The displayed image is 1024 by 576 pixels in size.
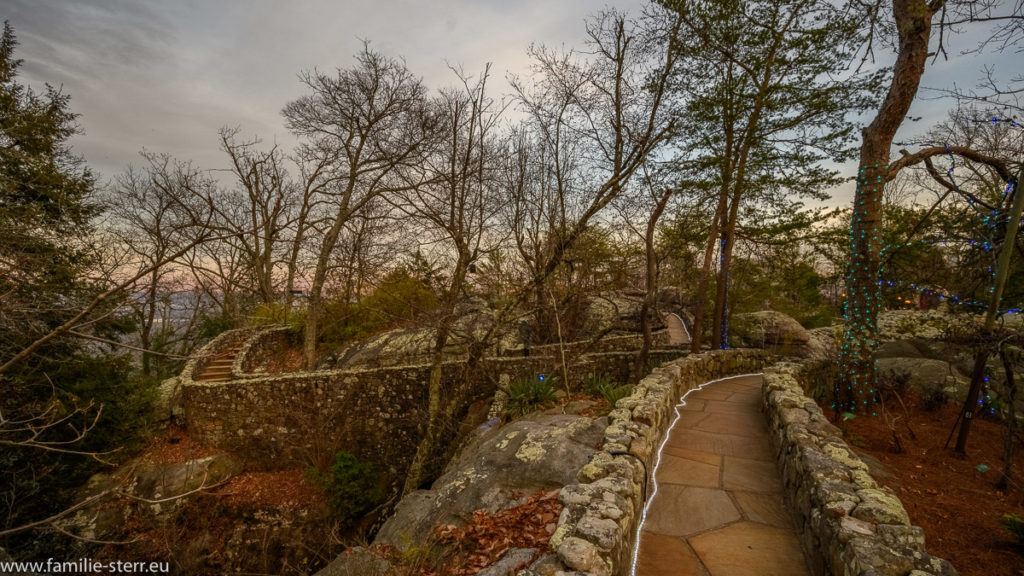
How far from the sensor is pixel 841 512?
246 cm

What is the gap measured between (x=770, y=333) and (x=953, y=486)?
10.9 metres

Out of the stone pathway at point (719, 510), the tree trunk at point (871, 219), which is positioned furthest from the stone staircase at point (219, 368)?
the tree trunk at point (871, 219)

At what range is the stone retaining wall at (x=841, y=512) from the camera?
78.6 inches

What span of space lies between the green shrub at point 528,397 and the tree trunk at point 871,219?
479 cm

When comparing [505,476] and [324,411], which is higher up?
[505,476]

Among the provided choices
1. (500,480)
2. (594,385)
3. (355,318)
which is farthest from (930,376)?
(355,318)

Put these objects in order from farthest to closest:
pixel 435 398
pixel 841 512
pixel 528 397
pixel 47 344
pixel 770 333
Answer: pixel 770 333
pixel 435 398
pixel 528 397
pixel 47 344
pixel 841 512

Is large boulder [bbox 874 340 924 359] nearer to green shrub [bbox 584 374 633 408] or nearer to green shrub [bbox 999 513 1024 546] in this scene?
green shrub [bbox 584 374 633 408]

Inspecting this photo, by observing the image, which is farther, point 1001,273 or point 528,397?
point 528,397

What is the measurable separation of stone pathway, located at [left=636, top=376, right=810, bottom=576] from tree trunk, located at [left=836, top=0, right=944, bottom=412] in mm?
2176

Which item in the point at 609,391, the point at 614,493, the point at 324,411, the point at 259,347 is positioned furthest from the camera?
the point at 259,347

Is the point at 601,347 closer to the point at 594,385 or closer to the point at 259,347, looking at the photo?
the point at 594,385

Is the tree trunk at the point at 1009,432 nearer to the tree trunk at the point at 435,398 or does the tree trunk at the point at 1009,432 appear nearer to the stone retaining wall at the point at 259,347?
the tree trunk at the point at 435,398

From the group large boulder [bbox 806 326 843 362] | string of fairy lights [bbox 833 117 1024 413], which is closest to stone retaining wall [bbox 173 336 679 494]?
string of fairy lights [bbox 833 117 1024 413]
